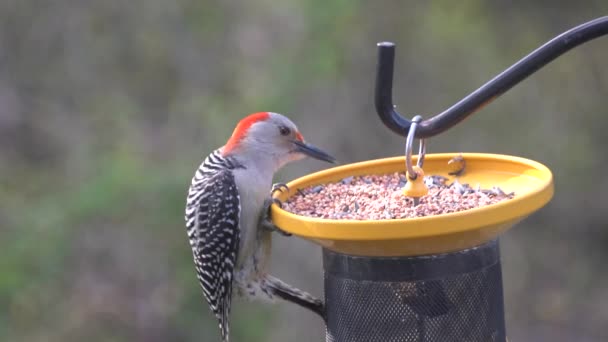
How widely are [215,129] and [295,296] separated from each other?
3915mm

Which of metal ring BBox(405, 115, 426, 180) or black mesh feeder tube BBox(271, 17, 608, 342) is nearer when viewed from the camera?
black mesh feeder tube BBox(271, 17, 608, 342)

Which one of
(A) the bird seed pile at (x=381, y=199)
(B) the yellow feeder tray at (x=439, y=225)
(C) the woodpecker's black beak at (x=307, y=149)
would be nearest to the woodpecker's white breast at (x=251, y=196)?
(C) the woodpecker's black beak at (x=307, y=149)

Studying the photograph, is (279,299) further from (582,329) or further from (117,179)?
(582,329)

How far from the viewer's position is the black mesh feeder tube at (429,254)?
8.71ft

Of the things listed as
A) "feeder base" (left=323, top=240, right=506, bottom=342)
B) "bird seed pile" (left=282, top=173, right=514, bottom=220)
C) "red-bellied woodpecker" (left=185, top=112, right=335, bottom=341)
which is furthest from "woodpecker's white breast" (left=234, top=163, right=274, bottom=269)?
"feeder base" (left=323, top=240, right=506, bottom=342)

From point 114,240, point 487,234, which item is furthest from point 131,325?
point 487,234

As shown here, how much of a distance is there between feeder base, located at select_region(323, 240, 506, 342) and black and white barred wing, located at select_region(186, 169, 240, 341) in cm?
129

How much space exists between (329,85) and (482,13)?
1.62m

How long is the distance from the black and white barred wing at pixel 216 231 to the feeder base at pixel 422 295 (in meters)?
1.29

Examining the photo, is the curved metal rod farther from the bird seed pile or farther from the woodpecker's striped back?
the woodpecker's striped back

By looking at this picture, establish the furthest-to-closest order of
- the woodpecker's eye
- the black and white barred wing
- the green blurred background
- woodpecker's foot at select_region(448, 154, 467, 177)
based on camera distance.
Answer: the green blurred background, the woodpecker's eye, the black and white barred wing, woodpecker's foot at select_region(448, 154, 467, 177)

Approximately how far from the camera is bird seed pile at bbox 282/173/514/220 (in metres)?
2.98

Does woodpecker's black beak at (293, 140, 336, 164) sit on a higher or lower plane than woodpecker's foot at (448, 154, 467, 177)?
lower

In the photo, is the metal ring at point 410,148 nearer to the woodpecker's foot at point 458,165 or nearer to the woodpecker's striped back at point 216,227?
the woodpecker's foot at point 458,165
